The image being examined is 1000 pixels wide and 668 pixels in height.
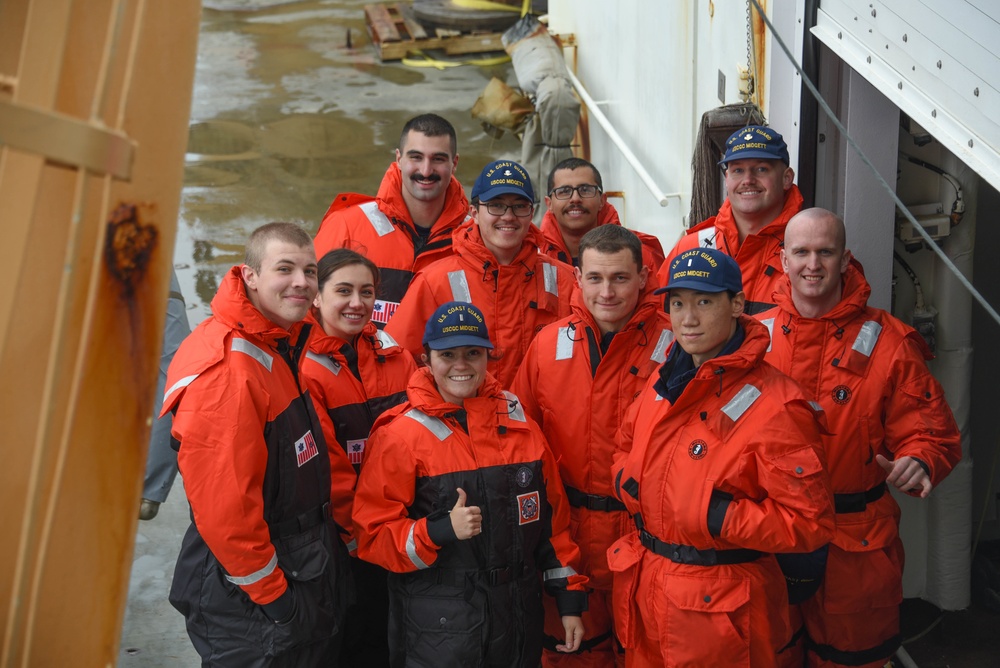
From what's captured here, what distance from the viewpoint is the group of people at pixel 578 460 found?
3.10 m

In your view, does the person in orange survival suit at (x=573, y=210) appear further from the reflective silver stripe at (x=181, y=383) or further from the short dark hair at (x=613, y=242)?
the reflective silver stripe at (x=181, y=383)

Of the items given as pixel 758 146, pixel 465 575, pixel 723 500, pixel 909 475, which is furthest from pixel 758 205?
pixel 465 575

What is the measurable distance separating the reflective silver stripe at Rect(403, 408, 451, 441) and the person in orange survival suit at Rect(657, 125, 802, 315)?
3.65ft

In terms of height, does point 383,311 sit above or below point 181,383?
above

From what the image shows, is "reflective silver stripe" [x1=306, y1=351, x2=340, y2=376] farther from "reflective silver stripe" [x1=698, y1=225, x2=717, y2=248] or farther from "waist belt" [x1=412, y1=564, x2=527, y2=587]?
"reflective silver stripe" [x1=698, y1=225, x2=717, y2=248]

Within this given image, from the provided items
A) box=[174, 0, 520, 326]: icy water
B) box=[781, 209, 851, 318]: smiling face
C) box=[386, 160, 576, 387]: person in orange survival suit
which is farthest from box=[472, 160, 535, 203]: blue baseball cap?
box=[174, 0, 520, 326]: icy water

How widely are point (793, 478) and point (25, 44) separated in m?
2.29

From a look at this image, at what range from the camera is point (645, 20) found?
265 inches

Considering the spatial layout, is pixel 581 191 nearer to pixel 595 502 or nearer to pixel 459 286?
pixel 459 286

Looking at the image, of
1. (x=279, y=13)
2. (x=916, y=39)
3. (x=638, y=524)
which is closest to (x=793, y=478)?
(x=638, y=524)

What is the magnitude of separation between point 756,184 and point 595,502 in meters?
1.35

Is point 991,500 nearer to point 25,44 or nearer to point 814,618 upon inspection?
point 814,618

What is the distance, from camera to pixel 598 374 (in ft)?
12.1

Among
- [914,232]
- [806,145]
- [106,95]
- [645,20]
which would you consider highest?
[645,20]
